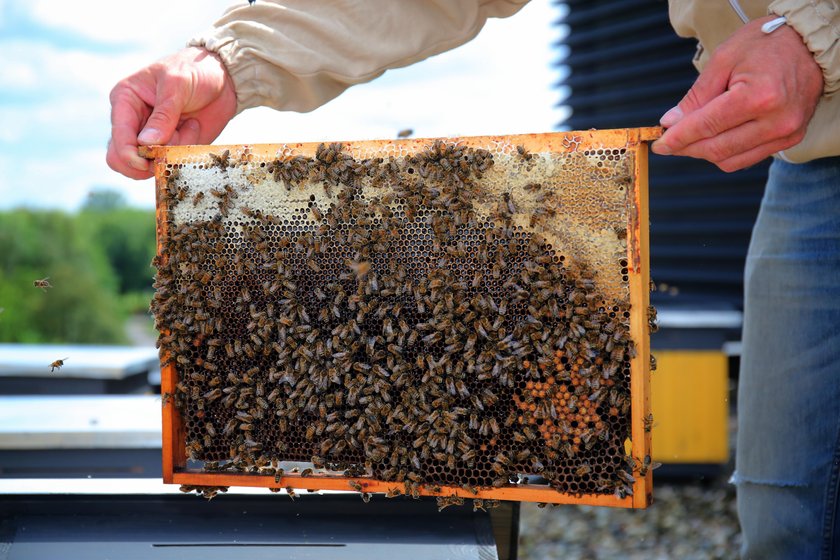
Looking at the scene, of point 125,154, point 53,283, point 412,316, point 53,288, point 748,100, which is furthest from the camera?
point 53,283

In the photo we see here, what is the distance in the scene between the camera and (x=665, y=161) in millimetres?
8445

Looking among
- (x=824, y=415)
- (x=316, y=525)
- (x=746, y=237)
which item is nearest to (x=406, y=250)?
(x=316, y=525)

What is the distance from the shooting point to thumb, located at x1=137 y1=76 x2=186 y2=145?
7.92ft

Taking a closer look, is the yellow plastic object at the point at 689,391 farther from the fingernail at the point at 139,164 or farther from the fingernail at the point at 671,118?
the fingernail at the point at 139,164

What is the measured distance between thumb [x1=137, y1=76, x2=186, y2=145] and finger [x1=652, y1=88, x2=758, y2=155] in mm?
1506

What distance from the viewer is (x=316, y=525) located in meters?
2.29

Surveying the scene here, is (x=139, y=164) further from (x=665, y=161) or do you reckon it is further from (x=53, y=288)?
(x=53, y=288)

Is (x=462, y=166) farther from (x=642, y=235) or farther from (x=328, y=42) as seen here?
(x=328, y=42)

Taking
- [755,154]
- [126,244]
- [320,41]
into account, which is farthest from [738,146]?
[126,244]

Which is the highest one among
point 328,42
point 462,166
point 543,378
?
point 328,42

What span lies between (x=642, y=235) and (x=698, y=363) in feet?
14.3

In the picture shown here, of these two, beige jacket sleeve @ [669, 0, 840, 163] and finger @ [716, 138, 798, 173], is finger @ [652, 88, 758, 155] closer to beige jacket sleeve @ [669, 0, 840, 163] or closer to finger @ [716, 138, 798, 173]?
finger @ [716, 138, 798, 173]

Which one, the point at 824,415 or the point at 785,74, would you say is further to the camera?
the point at 824,415

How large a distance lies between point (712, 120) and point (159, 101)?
169 cm
